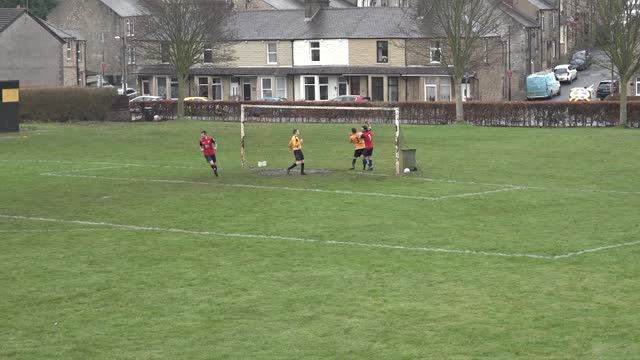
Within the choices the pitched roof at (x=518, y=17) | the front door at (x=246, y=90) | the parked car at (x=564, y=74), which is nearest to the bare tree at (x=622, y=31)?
the pitched roof at (x=518, y=17)

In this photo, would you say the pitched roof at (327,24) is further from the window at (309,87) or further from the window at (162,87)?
the window at (162,87)

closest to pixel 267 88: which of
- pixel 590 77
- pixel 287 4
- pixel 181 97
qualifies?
pixel 181 97

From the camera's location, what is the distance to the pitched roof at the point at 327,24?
9788 centimetres

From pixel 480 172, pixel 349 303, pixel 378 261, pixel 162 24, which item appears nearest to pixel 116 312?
pixel 349 303

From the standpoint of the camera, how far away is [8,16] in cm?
8906

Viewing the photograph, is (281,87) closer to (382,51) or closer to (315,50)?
(315,50)

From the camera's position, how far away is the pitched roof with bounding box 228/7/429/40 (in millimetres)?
97875

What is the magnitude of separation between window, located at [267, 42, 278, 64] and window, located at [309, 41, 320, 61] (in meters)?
3.60

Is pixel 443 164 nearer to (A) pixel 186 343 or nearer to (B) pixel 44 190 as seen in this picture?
(B) pixel 44 190

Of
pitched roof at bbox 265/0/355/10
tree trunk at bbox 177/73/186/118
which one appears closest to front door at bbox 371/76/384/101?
tree trunk at bbox 177/73/186/118

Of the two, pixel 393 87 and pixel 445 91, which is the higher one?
pixel 393 87

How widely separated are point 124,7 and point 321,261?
94.7 meters

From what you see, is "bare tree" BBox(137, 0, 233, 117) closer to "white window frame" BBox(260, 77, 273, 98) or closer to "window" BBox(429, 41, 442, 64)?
"white window frame" BBox(260, 77, 273, 98)

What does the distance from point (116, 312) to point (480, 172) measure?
2554cm
